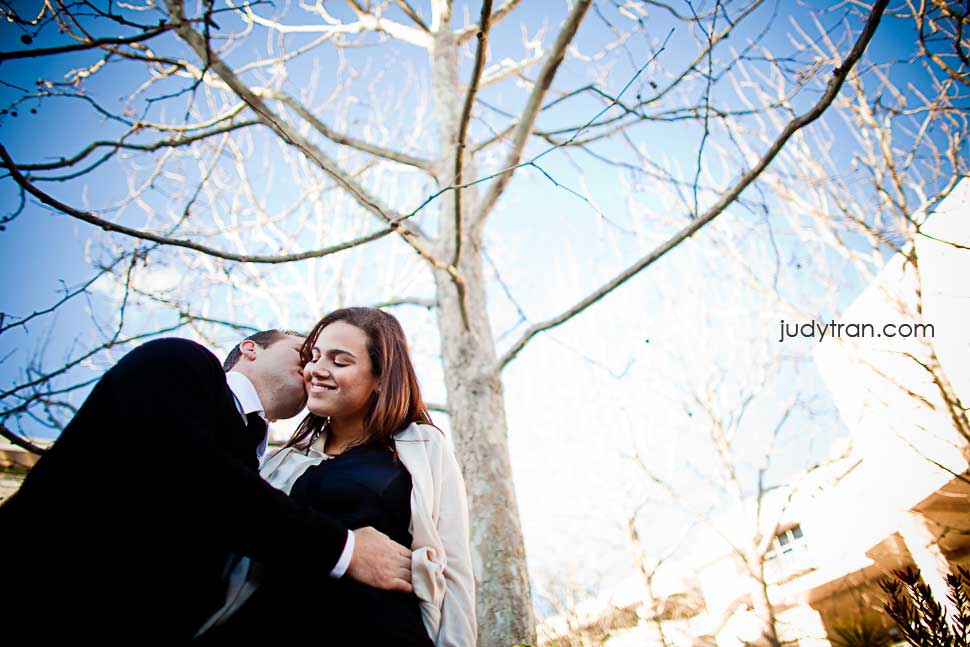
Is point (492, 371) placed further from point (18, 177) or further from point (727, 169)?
point (727, 169)

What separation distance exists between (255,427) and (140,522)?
43 centimetres

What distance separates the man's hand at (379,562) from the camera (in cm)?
113

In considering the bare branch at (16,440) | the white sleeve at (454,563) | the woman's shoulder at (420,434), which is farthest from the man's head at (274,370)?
the bare branch at (16,440)

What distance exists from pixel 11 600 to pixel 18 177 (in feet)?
4.43

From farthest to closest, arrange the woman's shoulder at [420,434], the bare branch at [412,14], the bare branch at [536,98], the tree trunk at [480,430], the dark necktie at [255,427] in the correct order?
the bare branch at [412,14], the bare branch at [536,98], the tree trunk at [480,430], the woman's shoulder at [420,434], the dark necktie at [255,427]

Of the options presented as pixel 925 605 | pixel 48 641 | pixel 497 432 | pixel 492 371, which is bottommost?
pixel 925 605

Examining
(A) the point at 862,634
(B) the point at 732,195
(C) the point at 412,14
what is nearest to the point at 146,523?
(A) the point at 862,634

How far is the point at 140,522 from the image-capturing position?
973mm

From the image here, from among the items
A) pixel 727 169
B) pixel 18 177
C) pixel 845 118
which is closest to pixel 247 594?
pixel 18 177

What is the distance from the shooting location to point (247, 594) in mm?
1134

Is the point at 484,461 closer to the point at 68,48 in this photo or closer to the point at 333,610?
the point at 333,610

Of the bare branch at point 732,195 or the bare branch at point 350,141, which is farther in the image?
the bare branch at point 350,141

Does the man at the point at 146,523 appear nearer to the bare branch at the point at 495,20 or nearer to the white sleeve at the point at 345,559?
the white sleeve at the point at 345,559

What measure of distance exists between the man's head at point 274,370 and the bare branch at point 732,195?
1.37m
